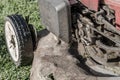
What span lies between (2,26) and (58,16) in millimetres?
1966

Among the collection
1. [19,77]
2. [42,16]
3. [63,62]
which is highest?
[42,16]

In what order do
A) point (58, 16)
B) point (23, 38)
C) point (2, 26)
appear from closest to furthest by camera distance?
1. point (58, 16)
2. point (23, 38)
3. point (2, 26)

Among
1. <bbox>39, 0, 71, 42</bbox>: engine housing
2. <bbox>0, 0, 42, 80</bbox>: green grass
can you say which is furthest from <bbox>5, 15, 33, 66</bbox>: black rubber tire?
<bbox>39, 0, 71, 42</bbox>: engine housing

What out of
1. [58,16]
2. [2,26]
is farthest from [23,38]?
[2,26]

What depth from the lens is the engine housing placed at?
4180 millimetres

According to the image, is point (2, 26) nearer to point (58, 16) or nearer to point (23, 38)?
point (23, 38)

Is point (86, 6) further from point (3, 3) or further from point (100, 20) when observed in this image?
point (3, 3)

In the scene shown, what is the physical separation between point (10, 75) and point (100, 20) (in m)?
1.39

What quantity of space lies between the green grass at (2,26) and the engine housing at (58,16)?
2.53 ft

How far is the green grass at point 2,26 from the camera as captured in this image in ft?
16.1

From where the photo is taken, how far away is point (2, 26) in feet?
19.7

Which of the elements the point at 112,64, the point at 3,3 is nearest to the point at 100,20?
the point at 112,64

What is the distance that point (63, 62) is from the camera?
→ 4.35 m

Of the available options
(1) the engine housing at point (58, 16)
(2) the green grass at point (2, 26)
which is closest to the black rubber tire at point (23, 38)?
(2) the green grass at point (2, 26)
